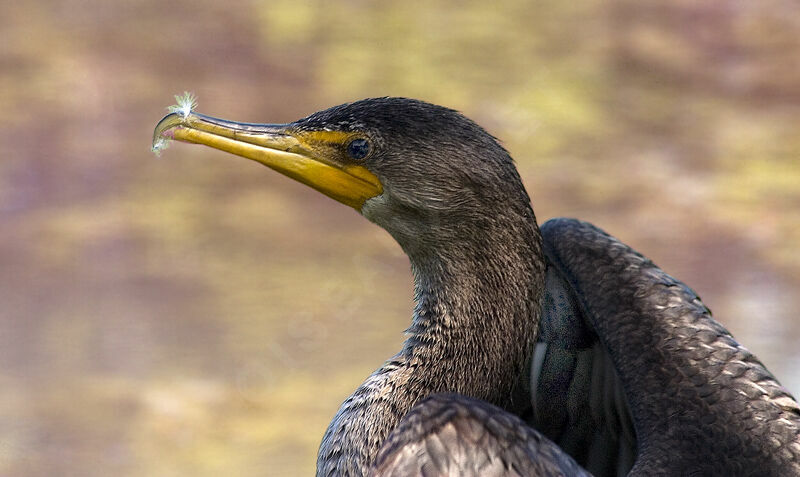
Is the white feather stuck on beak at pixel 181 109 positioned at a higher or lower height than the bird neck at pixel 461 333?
higher

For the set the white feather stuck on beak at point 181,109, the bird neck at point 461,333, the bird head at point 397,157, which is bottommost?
the bird neck at point 461,333

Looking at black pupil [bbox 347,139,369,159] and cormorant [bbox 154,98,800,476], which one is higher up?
black pupil [bbox 347,139,369,159]

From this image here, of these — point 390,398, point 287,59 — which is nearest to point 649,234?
point 287,59

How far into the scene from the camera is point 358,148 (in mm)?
1977

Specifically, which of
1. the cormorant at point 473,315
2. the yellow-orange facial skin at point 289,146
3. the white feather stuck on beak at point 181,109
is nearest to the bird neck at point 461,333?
the cormorant at point 473,315

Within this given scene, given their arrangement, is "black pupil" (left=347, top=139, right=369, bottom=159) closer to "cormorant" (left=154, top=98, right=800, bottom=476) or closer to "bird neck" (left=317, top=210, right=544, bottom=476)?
"cormorant" (left=154, top=98, right=800, bottom=476)

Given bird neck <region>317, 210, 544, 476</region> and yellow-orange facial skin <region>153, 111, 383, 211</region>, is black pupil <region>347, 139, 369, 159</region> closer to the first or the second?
yellow-orange facial skin <region>153, 111, 383, 211</region>

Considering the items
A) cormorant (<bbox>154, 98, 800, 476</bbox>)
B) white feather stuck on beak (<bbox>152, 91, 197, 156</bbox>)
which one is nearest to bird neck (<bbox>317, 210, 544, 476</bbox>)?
cormorant (<bbox>154, 98, 800, 476</bbox>)

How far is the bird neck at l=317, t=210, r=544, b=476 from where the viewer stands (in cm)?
199

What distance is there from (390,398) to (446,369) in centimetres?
13

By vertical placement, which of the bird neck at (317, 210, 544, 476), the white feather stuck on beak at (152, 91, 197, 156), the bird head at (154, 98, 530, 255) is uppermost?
the white feather stuck on beak at (152, 91, 197, 156)

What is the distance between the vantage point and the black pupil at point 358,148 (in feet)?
6.47

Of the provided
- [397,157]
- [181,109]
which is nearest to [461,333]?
[397,157]

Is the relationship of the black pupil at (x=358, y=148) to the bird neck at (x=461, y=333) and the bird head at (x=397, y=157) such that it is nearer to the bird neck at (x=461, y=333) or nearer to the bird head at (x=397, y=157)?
the bird head at (x=397, y=157)
